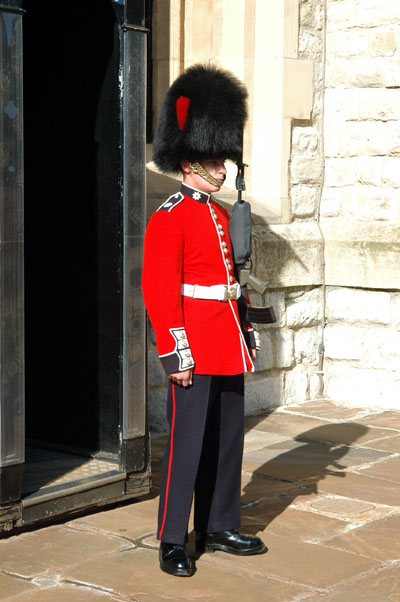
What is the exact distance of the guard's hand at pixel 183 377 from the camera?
361 cm

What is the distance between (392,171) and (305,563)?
3.67 metres

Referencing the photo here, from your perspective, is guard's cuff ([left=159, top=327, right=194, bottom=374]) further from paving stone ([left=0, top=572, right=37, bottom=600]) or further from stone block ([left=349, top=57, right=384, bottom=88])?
stone block ([left=349, top=57, right=384, bottom=88])

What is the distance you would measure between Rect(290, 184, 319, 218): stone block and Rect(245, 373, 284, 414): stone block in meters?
1.09

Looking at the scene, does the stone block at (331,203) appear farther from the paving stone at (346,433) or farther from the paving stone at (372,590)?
the paving stone at (372,590)

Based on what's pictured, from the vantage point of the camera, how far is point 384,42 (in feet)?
22.6

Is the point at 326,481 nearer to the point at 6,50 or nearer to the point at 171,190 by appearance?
the point at 171,190

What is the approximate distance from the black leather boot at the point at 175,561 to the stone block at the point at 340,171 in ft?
12.9

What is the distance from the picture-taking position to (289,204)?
23.0 feet

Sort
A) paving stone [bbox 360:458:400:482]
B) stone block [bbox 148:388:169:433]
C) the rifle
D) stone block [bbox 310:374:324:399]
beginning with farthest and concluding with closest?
stone block [bbox 310:374:324:399], stone block [bbox 148:388:169:433], paving stone [bbox 360:458:400:482], the rifle

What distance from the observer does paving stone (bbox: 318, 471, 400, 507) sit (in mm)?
4723

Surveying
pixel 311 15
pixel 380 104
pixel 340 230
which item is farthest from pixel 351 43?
pixel 340 230

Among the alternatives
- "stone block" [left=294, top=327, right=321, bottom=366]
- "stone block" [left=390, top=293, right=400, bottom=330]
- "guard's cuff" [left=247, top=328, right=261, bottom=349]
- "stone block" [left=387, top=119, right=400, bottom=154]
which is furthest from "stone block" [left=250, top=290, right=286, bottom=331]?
"guard's cuff" [left=247, top=328, right=261, bottom=349]

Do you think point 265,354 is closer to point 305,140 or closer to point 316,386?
point 316,386

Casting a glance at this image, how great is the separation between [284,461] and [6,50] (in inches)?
102
